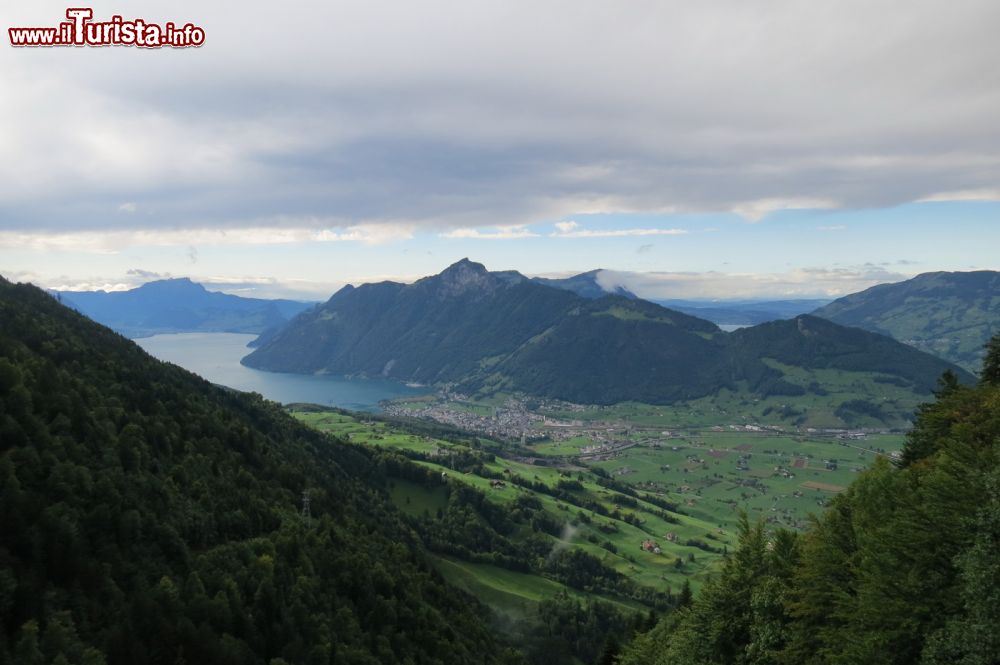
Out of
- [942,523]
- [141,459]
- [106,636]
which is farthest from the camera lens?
[141,459]

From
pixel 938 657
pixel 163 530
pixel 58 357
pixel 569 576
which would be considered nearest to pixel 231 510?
pixel 163 530

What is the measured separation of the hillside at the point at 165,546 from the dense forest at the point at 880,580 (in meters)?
29.6

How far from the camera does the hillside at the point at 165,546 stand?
34.1 meters

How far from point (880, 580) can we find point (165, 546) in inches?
1832

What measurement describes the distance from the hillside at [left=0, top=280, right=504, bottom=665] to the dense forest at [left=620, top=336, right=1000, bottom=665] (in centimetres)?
2963

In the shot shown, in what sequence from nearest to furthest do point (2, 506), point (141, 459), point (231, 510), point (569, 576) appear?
point (2, 506) < point (141, 459) < point (231, 510) < point (569, 576)

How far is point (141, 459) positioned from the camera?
183 ft

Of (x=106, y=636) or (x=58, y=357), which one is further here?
(x=58, y=357)

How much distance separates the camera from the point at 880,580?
26.7 metres

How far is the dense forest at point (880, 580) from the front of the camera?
80.1 feet

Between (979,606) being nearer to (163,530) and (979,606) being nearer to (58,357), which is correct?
(163,530)

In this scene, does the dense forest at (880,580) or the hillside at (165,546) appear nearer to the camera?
the dense forest at (880,580)

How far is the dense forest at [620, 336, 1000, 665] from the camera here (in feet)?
80.1

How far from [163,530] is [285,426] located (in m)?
102
